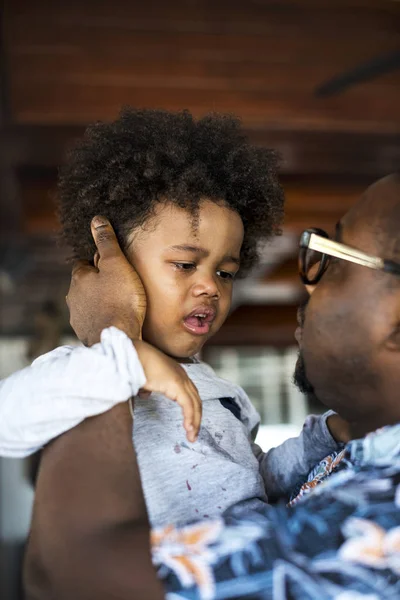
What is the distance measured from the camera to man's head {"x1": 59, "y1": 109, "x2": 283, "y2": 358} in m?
1.40

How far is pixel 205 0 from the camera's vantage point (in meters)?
3.60

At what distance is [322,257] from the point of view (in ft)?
3.27

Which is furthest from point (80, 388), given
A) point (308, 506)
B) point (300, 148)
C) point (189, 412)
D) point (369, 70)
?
point (300, 148)

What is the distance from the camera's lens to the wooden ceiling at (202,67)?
Answer: 362cm

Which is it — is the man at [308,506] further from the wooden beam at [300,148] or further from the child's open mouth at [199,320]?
the wooden beam at [300,148]

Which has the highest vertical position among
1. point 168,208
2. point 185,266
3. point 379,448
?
point 168,208

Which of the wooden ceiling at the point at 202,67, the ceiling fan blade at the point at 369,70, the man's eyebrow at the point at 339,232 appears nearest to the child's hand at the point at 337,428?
the man's eyebrow at the point at 339,232

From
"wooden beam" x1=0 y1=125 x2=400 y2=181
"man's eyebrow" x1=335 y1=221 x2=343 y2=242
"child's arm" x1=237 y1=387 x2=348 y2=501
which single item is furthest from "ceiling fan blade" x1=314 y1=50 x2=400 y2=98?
"man's eyebrow" x1=335 y1=221 x2=343 y2=242

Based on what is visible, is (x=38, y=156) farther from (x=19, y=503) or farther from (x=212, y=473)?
(x=19, y=503)

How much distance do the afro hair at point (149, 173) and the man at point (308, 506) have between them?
1.68 ft

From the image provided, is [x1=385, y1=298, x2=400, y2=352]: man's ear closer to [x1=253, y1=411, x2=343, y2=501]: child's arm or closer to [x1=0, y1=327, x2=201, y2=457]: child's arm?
[x1=0, y1=327, x2=201, y2=457]: child's arm

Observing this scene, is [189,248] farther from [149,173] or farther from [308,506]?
[308,506]

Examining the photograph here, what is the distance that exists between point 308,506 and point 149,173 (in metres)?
0.77

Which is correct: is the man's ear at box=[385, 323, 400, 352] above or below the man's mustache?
below
